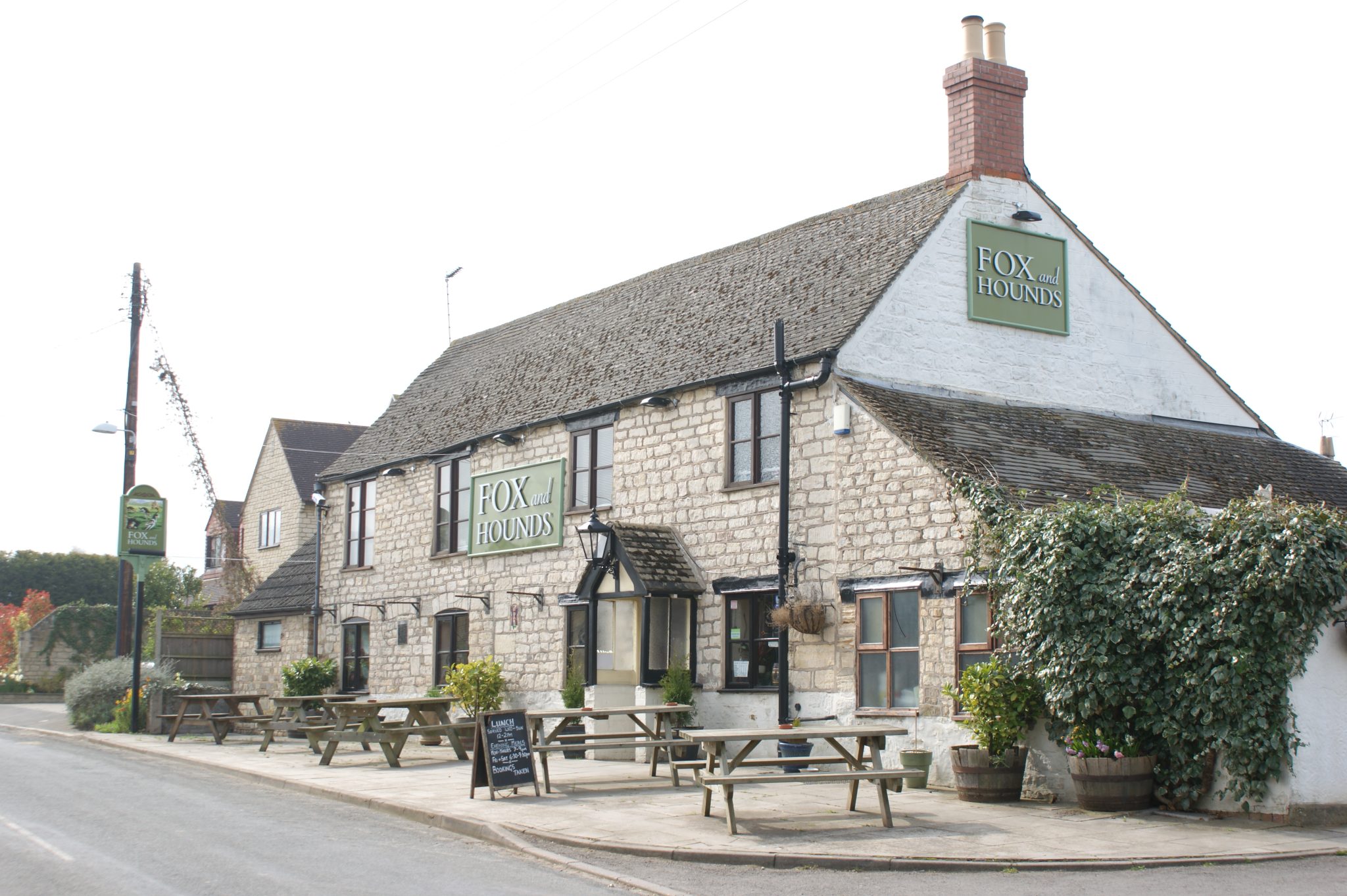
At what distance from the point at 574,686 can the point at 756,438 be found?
473 centimetres

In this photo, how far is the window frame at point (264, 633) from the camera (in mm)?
29000

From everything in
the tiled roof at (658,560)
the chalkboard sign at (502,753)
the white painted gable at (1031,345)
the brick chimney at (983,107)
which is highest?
the brick chimney at (983,107)

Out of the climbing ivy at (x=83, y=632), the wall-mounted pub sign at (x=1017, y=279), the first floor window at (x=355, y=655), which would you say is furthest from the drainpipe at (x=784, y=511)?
the climbing ivy at (x=83, y=632)

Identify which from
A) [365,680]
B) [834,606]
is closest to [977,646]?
[834,606]

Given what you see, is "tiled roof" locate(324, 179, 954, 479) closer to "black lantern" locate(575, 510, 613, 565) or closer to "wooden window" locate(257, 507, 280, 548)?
"black lantern" locate(575, 510, 613, 565)

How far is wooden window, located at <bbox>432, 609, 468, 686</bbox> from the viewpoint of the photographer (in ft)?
76.4

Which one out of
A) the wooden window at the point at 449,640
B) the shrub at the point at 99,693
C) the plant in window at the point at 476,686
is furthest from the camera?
the shrub at the point at 99,693

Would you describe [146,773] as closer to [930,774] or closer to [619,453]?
[619,453]

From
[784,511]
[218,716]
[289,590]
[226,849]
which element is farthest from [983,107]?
[289,590]

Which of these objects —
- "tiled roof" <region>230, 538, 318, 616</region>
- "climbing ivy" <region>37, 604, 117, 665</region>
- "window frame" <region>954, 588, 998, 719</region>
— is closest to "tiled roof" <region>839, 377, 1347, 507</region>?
"window frame" <region>954, 588, 998, 719</region>

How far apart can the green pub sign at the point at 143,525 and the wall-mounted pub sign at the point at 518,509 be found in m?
6.16

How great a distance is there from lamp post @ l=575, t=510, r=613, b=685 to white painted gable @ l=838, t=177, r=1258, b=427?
4.12m

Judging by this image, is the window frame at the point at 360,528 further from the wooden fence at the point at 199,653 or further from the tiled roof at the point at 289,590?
the wooden fence at the point at 199,653

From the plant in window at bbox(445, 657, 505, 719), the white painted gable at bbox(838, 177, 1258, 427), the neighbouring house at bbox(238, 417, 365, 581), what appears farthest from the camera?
the neighbouring house at bbox(238, 417, 365, 581)
